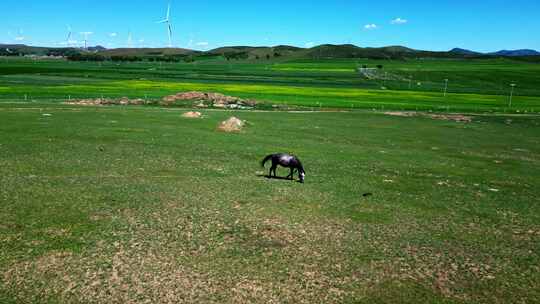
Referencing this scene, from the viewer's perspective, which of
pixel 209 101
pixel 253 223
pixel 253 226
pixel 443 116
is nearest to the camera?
pixel 253 226

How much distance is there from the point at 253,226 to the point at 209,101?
6109 cm

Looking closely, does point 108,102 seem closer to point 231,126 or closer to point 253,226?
point 231,126

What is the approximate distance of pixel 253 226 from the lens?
16.9 metres

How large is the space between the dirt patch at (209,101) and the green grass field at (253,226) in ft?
130

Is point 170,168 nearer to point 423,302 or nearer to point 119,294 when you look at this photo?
point 119,294

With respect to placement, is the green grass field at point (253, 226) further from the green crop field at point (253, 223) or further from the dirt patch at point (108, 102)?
the dirt patch at point (108, 102)

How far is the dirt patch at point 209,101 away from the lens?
73688 millimetres

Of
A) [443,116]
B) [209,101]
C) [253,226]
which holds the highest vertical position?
[209,101]

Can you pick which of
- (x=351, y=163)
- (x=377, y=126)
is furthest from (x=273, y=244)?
(x=377, y=126)

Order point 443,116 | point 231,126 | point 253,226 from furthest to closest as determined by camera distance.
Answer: point 443,116 < point 231,126 < point 253,226

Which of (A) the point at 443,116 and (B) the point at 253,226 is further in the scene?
(A) the point at 443,116

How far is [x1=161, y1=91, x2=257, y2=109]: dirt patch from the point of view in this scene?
73688 millimetres

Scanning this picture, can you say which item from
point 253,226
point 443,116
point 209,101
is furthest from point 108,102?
point 253,226

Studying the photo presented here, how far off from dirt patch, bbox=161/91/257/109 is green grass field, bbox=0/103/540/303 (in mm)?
39641
